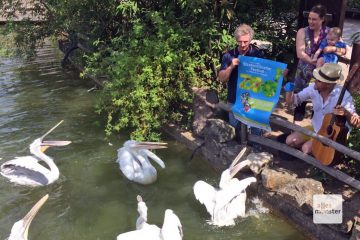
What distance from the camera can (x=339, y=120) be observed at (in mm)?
4711

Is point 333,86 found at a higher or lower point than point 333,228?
higher

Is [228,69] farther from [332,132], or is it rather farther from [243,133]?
[332,132]

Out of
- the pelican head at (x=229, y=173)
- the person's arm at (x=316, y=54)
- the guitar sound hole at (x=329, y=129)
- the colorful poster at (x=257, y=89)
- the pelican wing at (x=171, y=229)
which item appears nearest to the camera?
the pelican wing at (x=171, y=229)

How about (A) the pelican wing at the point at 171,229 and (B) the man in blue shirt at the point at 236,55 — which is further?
(B) the man in blue shirt at the point at 236,55

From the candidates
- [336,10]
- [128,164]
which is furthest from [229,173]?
[336,10]

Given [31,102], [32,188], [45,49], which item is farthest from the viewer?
[45,49]

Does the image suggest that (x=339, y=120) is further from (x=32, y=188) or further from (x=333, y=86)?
(x=32, y=188)

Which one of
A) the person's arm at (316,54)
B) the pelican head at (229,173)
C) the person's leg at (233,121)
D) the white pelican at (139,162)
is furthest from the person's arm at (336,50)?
the white pelican at (139,162)

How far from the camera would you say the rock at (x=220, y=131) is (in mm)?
6219

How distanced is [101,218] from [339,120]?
307cm

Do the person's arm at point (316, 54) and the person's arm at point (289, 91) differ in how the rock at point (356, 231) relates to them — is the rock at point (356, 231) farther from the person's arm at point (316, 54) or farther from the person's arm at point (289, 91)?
the person's arm at point (316, 54)

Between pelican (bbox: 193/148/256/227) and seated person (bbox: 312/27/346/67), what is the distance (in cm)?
188

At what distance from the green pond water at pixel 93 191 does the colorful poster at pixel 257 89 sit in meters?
1.05

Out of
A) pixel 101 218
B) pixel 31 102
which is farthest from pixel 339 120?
pixel 31 102
